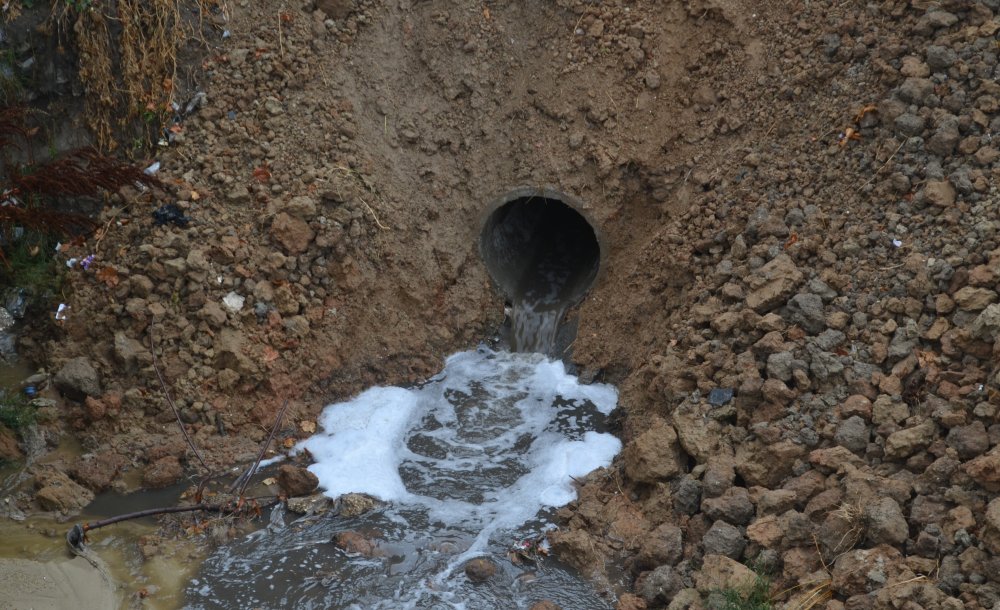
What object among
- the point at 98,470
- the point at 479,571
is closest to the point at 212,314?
the point at 98,470

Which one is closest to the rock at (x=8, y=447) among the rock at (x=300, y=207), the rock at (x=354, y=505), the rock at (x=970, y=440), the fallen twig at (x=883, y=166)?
the rock at (x=354, y=505)

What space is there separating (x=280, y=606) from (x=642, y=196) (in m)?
4.61

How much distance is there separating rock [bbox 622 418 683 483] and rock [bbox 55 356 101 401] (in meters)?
3.93

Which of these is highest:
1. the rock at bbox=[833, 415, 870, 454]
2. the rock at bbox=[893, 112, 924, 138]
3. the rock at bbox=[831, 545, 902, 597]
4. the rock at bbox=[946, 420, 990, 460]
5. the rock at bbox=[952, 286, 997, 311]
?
the rock at bbox=[893, 112, 924, 138]

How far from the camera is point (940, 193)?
5742 millimetres

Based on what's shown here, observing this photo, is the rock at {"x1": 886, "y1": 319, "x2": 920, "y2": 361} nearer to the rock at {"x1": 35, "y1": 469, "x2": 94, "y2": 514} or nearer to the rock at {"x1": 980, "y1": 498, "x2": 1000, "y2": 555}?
the rock at {"x1": 980, "y1": 498, "x2": 1000, "y2": 555}

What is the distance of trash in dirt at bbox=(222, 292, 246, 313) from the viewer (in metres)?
6.81

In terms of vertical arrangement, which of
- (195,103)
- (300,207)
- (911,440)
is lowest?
(911,440)

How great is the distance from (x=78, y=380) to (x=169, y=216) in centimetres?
140

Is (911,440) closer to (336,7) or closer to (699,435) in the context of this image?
(699,435)

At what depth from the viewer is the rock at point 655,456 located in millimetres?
5875

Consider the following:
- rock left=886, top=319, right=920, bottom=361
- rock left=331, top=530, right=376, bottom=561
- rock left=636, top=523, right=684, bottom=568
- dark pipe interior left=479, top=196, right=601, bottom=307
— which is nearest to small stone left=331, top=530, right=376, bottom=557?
rock left=331, top=530, right=376, bottom=561

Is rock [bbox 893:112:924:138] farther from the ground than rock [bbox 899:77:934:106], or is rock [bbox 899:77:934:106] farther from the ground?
rock [bbox 899:77:934:106]

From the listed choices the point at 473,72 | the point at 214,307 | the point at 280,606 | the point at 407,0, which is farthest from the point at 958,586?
the point at 407,0
